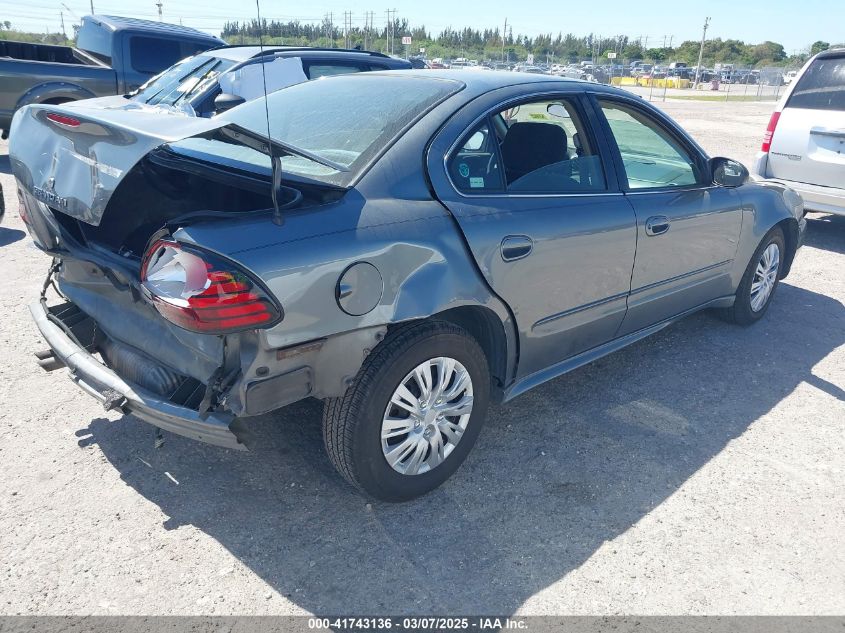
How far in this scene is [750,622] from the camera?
7.86 feet

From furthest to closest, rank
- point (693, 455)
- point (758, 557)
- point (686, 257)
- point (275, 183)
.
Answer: point (686, 257)
point (693, 455)
point (758, 557)
point (275, 183)

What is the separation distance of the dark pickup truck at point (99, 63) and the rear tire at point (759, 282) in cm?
929

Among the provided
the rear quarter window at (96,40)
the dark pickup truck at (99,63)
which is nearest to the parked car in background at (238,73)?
the dark pickup truck at (99,63)

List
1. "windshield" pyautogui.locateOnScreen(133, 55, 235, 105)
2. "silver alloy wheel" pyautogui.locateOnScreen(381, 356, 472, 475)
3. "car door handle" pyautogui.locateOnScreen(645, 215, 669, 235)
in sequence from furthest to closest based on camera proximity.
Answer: "windshield" pyautogui.locateOnScreen(133, 55, 235, 105), "car door handle" pyautogui.locateOnScreen(645, 215, 669, 235), "silver alloy wheel" pyautogui.locateOnScreen(381, 356, 472, 475)

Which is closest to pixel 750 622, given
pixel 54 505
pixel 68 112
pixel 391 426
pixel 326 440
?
pixel 391 426

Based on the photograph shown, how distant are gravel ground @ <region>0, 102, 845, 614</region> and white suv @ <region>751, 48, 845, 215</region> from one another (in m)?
3.67

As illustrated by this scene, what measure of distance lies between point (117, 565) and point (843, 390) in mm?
4055

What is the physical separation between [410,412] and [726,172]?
8.94 ft

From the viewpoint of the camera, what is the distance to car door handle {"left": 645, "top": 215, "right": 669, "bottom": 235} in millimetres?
3657

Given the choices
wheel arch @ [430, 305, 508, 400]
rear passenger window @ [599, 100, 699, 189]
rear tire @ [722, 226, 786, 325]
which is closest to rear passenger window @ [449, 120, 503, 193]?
wheel arch @ [430, 305, 508, 400]

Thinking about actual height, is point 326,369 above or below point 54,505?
above

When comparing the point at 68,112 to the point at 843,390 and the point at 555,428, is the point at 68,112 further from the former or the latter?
the point at 843,390

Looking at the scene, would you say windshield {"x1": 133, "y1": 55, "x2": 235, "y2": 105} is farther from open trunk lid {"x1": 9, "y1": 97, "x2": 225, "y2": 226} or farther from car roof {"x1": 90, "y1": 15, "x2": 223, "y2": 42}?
open trunk lid {"x1": 9, "y1": 97, "x2": 225, "y2": 226}

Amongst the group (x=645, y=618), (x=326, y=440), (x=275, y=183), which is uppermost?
(x=275, y=183)
